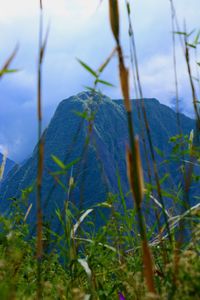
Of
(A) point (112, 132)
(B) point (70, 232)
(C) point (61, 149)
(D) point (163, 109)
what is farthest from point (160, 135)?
(B) point (70, 232)

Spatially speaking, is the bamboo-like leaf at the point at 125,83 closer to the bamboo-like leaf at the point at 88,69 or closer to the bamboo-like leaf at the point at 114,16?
the bamboo-like leaf at the point at 114,16

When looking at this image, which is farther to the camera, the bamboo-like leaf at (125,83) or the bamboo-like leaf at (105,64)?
the bamboo-like leaf at (105,64)

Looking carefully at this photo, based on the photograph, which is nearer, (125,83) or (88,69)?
(125,83)

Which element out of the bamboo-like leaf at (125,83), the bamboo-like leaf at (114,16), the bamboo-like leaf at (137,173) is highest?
the bamboo-like leaf at (114,16)

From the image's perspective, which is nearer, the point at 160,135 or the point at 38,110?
the point at 38,110

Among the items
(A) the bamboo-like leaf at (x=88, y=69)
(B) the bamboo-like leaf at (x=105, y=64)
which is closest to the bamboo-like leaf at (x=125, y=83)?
(B) the bamboo-like leaf at (x=105, y=64)

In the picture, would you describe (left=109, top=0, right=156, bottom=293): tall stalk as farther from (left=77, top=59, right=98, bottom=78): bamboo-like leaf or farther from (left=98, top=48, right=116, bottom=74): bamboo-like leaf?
(left=77, top=59, right=98, bottom=78): bamboo-like leaf

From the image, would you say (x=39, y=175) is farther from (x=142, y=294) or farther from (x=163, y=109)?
(x=163, y=109)

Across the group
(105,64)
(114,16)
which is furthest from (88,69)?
(114,16)

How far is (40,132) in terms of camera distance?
1.18 meters

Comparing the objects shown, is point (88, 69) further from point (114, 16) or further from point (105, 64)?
point (114, 16)

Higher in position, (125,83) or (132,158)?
(125,83)

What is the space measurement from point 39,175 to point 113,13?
0.38m

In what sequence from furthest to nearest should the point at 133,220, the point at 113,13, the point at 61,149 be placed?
the point at 61,149, the point at 133,220, the point at 113,13
